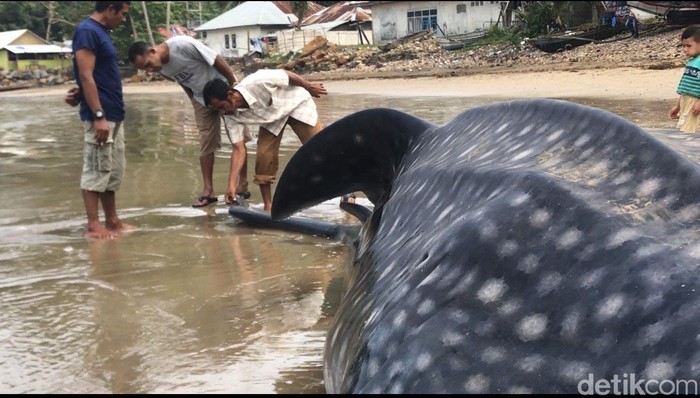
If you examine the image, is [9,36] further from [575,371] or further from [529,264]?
[575,371]

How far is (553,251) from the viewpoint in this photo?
1592 mm

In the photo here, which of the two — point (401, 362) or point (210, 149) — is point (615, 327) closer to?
point (401, 362)

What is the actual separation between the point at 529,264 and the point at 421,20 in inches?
1695

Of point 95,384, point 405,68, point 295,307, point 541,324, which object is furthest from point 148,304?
point 405,68

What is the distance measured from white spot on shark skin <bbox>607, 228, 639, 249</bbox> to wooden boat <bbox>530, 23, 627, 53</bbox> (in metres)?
23.7

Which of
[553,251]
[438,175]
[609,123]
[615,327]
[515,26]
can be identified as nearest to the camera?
[615,327]

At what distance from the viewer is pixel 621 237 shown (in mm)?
1528

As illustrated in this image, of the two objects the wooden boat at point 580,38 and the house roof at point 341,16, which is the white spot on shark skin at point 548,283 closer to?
the wooden boat at point 580,38

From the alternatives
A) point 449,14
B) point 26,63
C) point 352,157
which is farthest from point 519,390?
point 26,63

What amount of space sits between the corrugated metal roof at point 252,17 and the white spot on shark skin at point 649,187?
5643 cm

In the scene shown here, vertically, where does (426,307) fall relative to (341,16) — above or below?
below

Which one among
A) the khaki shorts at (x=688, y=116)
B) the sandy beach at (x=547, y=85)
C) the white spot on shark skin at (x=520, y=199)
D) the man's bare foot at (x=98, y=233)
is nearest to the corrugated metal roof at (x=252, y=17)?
the sandy beach at (x=547, y=85)

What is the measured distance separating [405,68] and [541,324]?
96.7ft

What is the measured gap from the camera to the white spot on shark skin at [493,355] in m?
1.51
